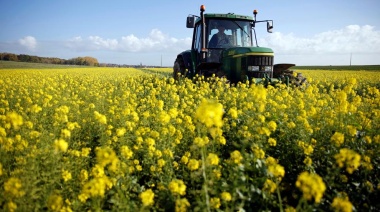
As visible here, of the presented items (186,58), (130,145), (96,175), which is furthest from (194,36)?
(96,175)

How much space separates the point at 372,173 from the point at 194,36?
7.52 metres

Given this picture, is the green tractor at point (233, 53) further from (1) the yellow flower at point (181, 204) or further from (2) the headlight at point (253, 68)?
(1) the yellow flower at point (181, 204)

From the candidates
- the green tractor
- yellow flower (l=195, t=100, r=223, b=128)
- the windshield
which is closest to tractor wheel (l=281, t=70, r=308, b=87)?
the green tractor

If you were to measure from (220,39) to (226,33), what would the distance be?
29 centimetres

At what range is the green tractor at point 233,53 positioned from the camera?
732cm

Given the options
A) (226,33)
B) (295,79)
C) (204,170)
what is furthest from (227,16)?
(204,170)

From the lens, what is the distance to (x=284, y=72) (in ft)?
28.2

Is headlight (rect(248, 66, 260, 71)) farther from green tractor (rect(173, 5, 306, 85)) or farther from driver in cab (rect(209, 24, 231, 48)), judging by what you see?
driver in cab (rect(209, 24, 231, 48))

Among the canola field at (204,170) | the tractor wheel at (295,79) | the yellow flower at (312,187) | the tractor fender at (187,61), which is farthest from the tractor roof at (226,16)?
the yellow flower at (312,187)

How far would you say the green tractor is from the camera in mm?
7324

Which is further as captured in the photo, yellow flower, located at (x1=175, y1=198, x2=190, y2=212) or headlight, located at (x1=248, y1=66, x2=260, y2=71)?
headlight, located at (x1=248, y1=66, x2=260, y2=71)

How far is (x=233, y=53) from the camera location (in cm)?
750

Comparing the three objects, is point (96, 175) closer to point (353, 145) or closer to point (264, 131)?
point (264, 131)

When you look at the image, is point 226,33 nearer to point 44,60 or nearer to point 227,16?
point 227,16
